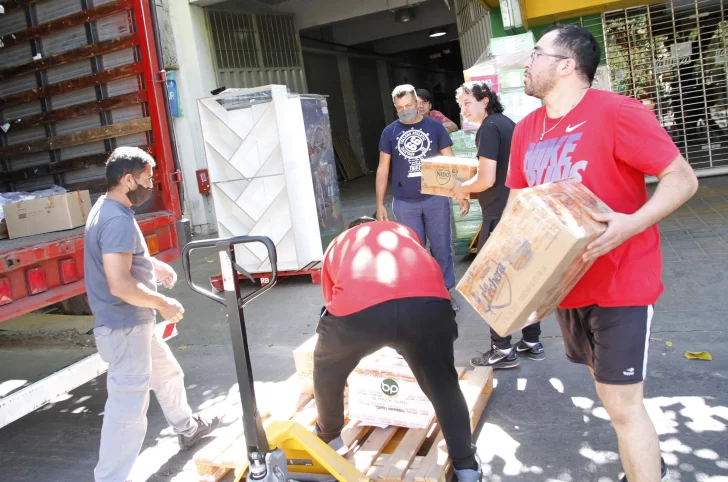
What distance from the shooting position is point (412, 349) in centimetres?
276

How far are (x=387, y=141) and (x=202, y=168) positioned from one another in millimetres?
5946

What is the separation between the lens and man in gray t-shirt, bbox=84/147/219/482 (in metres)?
3.21

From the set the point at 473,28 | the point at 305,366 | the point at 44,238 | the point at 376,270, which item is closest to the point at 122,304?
the point at 305,366

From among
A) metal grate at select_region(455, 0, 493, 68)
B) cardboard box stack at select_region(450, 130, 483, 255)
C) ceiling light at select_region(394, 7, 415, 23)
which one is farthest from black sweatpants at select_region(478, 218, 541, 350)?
ceiling light at select_region(394, 7, 415, 23)

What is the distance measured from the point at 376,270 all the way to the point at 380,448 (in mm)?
1064

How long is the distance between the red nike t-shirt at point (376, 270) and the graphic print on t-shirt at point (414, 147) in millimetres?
2610

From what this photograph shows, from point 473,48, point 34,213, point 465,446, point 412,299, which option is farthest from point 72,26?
point 473,48

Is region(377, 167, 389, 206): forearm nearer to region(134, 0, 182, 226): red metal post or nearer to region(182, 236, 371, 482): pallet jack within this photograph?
region(134, 0, 182, 226): red metal post

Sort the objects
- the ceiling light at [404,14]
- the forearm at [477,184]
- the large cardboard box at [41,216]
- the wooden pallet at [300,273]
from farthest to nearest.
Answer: the ceiling light at [404,14]
the wooden pallet at [300,273]
the large cardboard box at [41,216]
the forearm at [477,184]

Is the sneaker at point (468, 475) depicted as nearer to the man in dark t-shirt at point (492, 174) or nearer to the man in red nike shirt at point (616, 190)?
the man in red nike shirt at point (616, 190)

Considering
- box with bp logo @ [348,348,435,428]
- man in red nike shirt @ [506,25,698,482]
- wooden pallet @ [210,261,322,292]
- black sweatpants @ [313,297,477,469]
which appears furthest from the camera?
wooden pallet @ [210,261,322,292]

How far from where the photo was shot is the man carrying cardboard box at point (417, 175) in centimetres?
555

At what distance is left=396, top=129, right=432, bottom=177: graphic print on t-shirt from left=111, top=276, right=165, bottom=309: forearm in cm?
279

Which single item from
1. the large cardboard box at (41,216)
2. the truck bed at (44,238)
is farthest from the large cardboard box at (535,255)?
the large cardboard box at (41,216)
